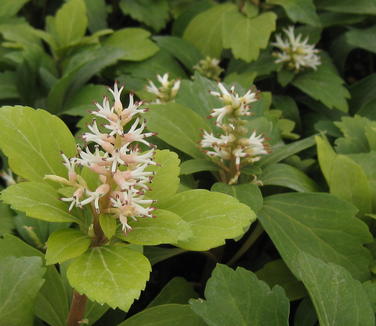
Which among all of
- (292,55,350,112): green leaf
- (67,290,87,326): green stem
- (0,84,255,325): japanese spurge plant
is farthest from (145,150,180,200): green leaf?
(292,55,350,112): green leaf

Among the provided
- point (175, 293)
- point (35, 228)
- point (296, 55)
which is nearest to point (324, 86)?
point (296, 55)

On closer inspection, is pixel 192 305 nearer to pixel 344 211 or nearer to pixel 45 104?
pixel 344 211

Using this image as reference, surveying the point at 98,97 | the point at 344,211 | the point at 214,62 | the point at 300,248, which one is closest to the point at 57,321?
the point at 300,248

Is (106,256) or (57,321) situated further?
(57,321)

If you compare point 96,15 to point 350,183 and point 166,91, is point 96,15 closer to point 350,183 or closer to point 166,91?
point 166,91

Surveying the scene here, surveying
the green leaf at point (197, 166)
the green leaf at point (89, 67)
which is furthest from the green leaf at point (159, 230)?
the green leaf at point (89, 67)

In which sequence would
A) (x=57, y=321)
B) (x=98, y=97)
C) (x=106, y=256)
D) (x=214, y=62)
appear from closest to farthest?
(x=106, y=256) → (x=57, y=321) → (x=98, y=97) → (x=214, y=62)

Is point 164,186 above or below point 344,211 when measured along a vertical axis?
above
